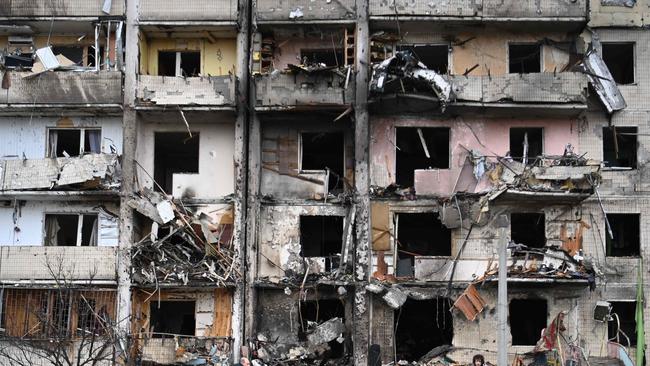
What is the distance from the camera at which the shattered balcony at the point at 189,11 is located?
27750 mm

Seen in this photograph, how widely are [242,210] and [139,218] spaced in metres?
3.59

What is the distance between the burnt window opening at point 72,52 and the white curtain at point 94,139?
8.81 feet

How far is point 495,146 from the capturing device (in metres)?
28.0

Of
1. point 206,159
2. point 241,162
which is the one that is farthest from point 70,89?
point 241,162

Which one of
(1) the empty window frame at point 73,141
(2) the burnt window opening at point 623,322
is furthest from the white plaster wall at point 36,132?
(2) the burnt window opening at point 623,322

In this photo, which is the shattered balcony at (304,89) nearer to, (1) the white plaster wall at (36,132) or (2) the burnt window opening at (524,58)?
(1) the white plaster wall at (36,132)

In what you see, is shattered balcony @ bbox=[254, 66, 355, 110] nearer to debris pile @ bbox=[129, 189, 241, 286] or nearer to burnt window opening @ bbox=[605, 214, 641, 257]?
debris pile @ bbox=[129, 189, 241, 286]


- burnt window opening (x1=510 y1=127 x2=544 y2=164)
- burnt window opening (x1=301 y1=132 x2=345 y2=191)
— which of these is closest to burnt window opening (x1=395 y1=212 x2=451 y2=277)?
burnt window opening (x1=301 y1=132 x2=345 y2=191)

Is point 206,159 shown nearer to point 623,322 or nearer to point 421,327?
point 421,327

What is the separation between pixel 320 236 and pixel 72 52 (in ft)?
35.9

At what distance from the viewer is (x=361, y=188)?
27.2 meters

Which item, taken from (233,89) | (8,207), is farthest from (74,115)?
(233,89)

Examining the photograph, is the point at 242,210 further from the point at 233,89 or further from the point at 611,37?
the point at 611,37

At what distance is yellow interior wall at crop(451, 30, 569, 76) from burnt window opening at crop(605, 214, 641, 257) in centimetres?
548
